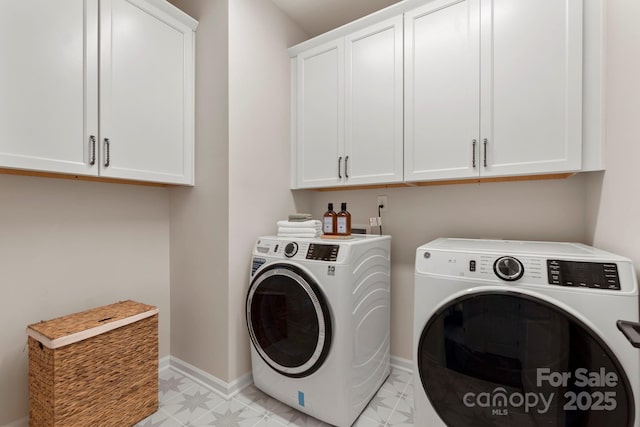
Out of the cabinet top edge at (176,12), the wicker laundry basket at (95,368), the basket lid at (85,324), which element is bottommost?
the wicker laundry basket at (95,368)

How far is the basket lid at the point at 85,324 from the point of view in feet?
4.18

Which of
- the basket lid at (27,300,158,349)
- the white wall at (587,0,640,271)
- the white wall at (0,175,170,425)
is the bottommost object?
the basket lid at (27,300,158,349)

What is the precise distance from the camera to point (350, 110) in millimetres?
1921

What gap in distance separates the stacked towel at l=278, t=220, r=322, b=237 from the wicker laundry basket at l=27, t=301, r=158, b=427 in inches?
34.6

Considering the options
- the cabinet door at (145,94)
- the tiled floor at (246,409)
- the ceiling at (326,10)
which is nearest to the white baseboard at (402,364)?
the tiled floor at (246,409)

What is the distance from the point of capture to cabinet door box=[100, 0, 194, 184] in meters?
1.51

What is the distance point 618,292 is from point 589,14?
1.24 m

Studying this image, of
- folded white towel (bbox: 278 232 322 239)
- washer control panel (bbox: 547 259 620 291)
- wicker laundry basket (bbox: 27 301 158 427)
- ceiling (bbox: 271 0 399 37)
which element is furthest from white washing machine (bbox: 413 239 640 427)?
ceiling (bbox: 271 0 399 37)

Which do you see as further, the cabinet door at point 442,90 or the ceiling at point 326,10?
the ceiling at point 326,10

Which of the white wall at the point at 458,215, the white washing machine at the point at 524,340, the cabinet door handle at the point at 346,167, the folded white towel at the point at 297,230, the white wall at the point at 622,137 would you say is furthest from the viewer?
the cabinet door handle at the point at 346,167

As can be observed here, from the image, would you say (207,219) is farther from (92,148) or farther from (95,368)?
(95,368)

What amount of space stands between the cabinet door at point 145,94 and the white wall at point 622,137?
223cm

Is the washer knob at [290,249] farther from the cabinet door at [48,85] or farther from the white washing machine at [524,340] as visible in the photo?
the cabinet door at [48,85]

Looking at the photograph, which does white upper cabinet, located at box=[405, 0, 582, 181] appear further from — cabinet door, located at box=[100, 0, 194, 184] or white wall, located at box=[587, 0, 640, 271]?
cabinet door, located at box=[100, 0, 194, 184]
